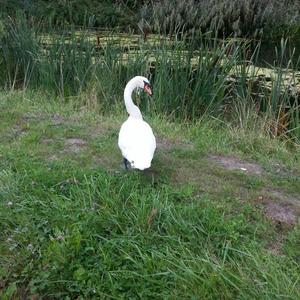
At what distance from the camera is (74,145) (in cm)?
492

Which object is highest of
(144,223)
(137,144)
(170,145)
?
(137,144)

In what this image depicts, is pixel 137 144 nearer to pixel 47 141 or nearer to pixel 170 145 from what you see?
pixel 170 145

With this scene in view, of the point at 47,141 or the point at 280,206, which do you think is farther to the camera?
the point at 47,141

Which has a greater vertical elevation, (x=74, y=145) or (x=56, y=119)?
(x=74, y=145)

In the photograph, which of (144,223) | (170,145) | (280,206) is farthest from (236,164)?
(144,223)

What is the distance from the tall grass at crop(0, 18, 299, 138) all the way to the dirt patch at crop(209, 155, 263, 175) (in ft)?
5.12

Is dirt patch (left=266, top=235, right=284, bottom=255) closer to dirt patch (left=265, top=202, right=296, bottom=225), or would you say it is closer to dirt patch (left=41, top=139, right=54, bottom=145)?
dirt patch (left=265, top=202, right=296, bottom=225)

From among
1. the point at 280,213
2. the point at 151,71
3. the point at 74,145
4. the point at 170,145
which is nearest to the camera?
the point at 280,213

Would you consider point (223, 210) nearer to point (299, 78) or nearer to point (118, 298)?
point (118, 298)

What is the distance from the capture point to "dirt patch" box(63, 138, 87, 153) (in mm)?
4777

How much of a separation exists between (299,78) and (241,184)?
14.5 feet

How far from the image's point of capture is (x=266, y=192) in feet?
13.3

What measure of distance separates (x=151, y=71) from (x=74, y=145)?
2.94 meters

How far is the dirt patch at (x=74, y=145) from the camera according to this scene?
4.78 m
